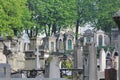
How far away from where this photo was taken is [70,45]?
65.1 meters

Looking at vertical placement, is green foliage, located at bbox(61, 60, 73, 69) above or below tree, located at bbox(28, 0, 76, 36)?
below

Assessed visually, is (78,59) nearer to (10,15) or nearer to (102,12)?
(10,15)

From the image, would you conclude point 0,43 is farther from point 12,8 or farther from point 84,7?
point 84,7

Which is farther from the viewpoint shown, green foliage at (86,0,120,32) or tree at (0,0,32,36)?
green foliage at (86,0,120,32)

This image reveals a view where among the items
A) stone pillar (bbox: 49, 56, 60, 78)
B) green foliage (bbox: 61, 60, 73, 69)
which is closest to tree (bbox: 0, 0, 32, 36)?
green foliage (bbox: 61, 60, 73, 69)

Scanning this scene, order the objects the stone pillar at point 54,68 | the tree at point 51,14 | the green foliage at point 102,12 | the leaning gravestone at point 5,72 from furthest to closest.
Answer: the green foliage at point 102,12
the tree at point 51,14
the stone pillar at point 54,68
the leaning gravestone at point 5,72

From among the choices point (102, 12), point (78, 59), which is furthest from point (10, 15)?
point (102, 12)

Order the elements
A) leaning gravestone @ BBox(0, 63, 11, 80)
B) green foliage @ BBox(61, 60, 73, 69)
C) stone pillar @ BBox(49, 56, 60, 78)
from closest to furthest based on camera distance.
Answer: leaning gravestone @ BBox(0, 63, 11, 80) → stone pillar @ BBox(49, 56, 60, 78) → green foliage @ BBox(61, 60, 73, 69)

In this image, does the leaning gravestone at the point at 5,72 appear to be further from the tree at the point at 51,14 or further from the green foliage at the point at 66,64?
the tree at the point at 51,14

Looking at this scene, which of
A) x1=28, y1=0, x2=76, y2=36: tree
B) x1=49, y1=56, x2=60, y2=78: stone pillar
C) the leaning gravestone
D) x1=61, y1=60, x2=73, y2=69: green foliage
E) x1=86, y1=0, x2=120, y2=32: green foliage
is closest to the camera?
the leaning gravestone

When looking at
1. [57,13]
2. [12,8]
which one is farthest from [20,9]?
[57,13]

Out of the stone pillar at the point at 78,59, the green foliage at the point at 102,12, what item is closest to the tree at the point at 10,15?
the stone pillar at the point at 78,59

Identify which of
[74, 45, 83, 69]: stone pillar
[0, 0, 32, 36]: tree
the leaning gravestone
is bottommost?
[74, 45, 83, 69]: stone pillar

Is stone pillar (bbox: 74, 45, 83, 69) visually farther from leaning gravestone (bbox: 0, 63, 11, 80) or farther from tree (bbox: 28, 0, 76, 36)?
tree (bbox: 28, 0, 76, 36)
